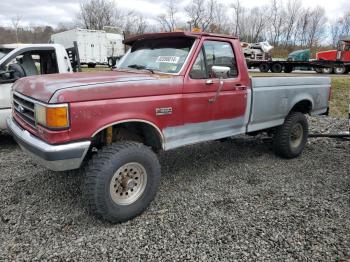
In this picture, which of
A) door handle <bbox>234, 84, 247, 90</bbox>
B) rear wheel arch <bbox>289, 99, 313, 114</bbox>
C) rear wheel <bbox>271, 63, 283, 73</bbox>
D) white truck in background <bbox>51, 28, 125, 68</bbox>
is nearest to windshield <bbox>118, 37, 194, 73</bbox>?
door handle <bbox>234, 84, 247, 90</bbox>

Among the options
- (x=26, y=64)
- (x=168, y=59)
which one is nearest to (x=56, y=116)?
(x=168, y=59)

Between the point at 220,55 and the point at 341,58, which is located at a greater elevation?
the point at 220,55

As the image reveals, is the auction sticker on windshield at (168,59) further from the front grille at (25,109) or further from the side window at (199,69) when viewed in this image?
the front grille at (25,109)

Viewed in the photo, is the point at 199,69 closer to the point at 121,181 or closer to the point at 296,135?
the point at 121,181

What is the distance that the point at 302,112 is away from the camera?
6199 millimetres

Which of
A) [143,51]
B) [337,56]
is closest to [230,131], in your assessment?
[143,51]

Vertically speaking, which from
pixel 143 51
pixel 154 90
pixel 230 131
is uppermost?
pixel 143 51

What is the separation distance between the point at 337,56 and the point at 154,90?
87.8ft

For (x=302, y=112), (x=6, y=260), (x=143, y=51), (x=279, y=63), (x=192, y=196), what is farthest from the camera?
(x=279, y=63)

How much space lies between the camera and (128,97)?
11.5ft

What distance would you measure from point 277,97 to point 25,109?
3643 mm

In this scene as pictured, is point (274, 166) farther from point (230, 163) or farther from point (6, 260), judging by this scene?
point (6, 260)

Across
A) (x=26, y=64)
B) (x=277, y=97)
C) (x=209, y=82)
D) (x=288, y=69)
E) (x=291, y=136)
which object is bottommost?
(x=291, y=136)

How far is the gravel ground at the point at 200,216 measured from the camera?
3147 mm
